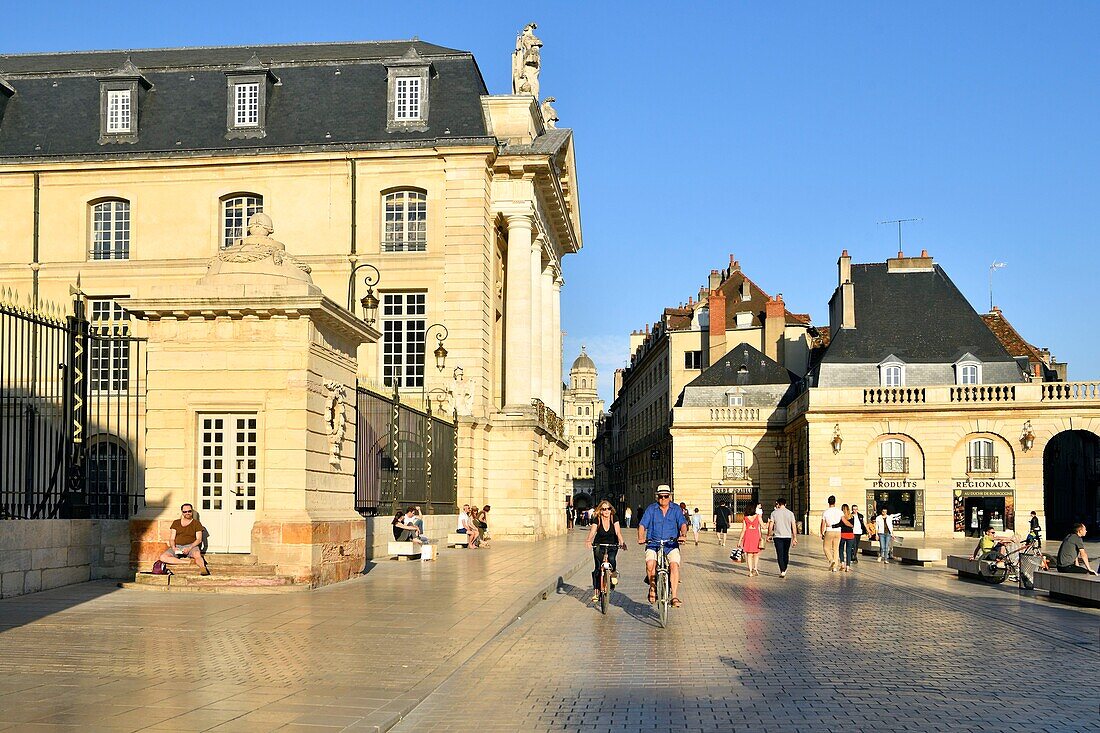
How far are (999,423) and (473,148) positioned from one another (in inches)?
1033

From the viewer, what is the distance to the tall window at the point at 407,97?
39.7 m

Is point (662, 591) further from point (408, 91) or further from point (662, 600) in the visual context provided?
point (408, 91)

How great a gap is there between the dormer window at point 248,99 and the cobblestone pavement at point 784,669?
27.0 metres

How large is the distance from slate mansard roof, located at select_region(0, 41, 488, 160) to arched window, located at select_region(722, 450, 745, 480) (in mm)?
30583

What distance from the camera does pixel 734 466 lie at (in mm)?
65062

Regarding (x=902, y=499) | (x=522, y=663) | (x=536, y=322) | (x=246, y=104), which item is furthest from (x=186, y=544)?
(x=902, y=499)

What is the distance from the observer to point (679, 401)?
72562 millimetres

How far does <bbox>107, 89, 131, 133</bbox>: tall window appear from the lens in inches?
1609

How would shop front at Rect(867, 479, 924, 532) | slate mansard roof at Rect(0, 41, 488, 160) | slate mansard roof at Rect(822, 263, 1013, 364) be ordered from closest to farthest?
slate mansard roof at Rect(0, 41, 488, 160) < shop front at Rect(867, 479, 924, 532) < slate mansard roof at Rect(822, 263, 1013, 364)

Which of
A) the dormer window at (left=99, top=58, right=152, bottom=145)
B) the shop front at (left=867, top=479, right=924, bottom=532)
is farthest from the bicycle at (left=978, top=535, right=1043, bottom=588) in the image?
the dormer window at (left=99, top=58, right=152, bottom=145)

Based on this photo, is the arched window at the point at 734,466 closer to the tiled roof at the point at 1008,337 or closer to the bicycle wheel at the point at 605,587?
the tiled roof at the point at 1008,337

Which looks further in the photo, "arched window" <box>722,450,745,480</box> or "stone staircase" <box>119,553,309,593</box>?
"arched window" <box>722,450,745,480</box>

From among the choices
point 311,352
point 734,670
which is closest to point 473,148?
point 311,352

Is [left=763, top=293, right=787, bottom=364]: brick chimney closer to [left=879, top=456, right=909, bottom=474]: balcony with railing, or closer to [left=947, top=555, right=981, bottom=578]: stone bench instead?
[left=879, top=456, right=909, bottom=474]: balcony with railing
